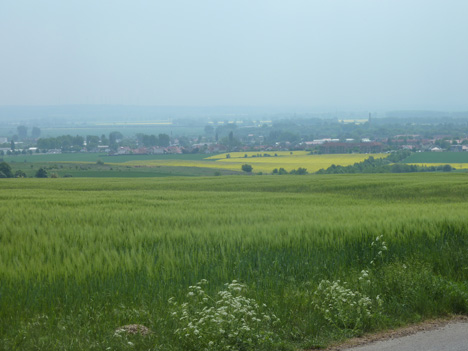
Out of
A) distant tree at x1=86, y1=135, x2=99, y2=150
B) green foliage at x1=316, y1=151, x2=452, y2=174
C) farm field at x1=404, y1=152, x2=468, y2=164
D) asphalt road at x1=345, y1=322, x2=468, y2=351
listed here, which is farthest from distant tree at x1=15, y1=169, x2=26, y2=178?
distant tree at x1=86, y1=135, x2=99, y2=150

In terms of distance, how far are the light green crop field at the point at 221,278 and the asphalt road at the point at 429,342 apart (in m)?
0.48

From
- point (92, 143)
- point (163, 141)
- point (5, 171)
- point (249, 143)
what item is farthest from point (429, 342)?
point (249, 143)

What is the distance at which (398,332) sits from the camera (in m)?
7.22

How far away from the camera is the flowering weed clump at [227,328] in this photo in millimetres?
6457

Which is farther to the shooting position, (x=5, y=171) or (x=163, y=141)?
(x=163, y=141)

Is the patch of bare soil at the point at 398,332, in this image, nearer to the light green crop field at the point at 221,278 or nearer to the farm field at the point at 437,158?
the light green crop field at the point at 221,278

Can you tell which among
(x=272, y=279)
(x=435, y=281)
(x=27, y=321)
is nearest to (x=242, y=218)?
(x=272, y=279)

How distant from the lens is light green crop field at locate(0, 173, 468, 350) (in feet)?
21.9

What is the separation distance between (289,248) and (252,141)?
16984 centimetres

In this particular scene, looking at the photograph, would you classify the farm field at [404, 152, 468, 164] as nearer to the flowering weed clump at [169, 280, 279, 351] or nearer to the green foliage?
the green foliage

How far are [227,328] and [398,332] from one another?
245 centimetres

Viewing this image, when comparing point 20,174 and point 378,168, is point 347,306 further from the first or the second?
point 378,168

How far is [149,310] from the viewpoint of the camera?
24.4 ft

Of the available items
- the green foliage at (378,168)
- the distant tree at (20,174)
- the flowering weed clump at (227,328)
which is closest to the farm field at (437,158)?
the green foliage at (378,168)
